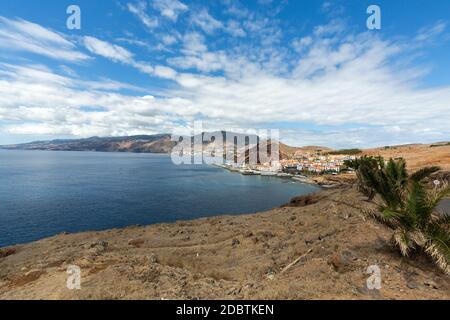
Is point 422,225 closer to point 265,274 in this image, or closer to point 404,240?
point 404,240

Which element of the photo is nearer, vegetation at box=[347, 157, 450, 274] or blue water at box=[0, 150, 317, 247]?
vegetation at box=[347, 157, 450, 274]

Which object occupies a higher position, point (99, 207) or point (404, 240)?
point (404, 240)
